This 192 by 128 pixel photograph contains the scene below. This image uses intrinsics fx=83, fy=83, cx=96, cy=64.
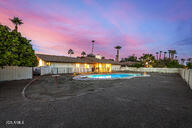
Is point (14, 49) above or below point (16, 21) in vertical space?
below

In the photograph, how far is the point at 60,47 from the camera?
39.4 m

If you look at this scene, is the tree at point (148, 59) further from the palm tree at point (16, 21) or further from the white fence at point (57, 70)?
the palm tree at point (16, 21)

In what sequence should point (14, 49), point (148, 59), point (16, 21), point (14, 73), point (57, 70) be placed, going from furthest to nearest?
point (148, 59) → point (16, 21) → point (57, 70) → point (14, 73) → point (14, 49)

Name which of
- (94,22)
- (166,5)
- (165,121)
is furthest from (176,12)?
(165,121)

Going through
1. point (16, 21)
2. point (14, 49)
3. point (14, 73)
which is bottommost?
point (14, 73)

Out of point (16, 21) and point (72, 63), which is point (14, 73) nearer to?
point (72, 63)

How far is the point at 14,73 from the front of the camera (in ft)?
32.6

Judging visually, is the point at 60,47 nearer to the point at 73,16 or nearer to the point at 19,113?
the point at 73,16

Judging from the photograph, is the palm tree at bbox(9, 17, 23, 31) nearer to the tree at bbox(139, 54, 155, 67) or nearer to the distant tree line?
the distant tree line

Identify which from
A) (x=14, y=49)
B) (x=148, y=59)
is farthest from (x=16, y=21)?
(x=148, y=59)

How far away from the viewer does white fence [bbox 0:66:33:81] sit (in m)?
9.09

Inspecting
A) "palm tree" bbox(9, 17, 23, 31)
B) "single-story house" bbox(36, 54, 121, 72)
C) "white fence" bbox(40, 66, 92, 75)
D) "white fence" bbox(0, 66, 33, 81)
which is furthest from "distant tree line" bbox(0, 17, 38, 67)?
"palm tree" bbox(9, 17, 23, 31)

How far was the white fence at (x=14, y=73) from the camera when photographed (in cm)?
909

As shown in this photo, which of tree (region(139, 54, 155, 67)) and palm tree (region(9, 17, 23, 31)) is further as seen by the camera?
tree (region(139, 54, 155, 67))
